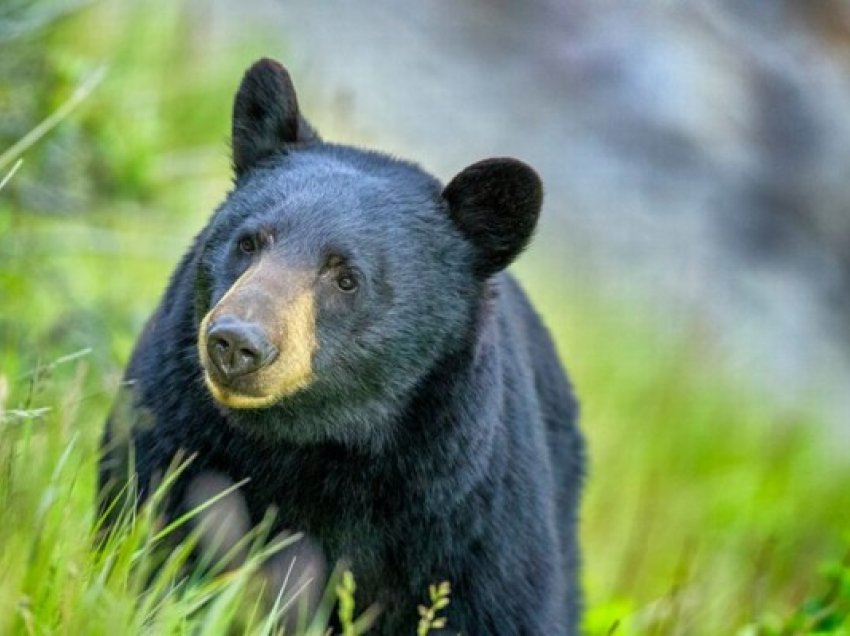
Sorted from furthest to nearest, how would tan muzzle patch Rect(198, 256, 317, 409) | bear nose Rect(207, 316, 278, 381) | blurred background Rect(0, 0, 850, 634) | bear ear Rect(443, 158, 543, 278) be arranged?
blurred background Rect(0, 0, 850, 634) → bear ear Rect(443, 158, 543, 278) → tan muzzle patch Rect(198, 256, 317, 409) → bear nose Rect(207, 316, 278, 381)

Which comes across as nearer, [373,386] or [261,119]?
[373,386]

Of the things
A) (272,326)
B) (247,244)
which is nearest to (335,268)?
(247,244)

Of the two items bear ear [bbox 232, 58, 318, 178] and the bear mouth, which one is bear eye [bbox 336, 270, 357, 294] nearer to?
the bear mouth

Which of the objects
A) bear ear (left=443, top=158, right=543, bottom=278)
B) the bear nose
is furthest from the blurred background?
bear ear (left=443, top=158, right=543, bottom=278)

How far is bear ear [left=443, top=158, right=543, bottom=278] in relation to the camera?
4.26m

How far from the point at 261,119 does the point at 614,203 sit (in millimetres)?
6101

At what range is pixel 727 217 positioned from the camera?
33.0 feet

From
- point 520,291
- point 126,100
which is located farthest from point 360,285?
point 126,100

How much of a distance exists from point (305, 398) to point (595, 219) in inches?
255

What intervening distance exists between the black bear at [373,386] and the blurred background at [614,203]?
1.67ft

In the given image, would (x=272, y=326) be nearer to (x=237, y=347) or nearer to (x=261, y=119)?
(x=237, y=347)

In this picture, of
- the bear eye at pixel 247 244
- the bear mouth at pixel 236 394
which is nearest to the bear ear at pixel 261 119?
the bear eye at pixel 247 244

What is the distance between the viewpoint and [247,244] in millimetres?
4074

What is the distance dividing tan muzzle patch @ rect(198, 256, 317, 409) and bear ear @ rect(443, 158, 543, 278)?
1.75ft
